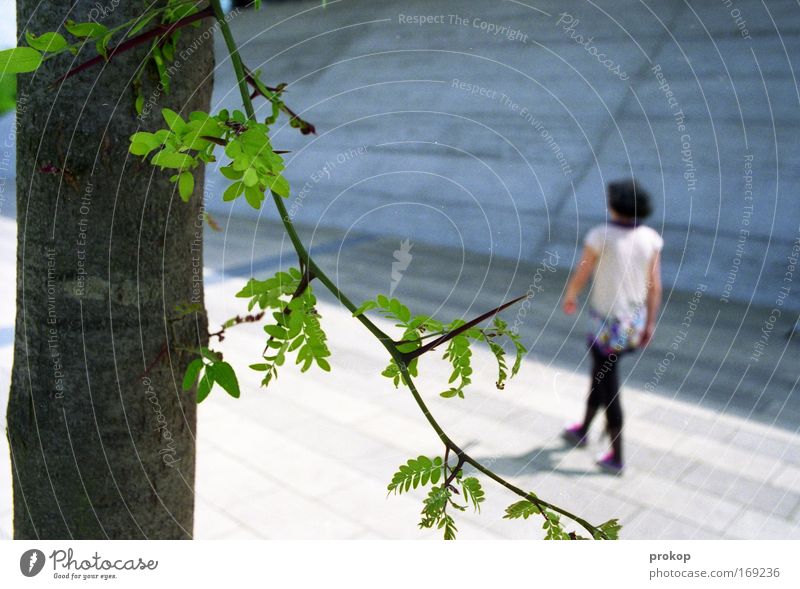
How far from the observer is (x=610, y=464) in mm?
3787

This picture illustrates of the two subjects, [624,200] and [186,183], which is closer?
[186,183]

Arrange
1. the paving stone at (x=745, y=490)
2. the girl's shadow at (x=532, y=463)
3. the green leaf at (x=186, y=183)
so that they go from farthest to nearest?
the girl's shadow at (x=532, y=463) < the paving stone at (x=745, y=490) < the green leaf at (x=186, y=183)

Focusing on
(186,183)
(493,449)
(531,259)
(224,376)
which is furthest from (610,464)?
(531,259)

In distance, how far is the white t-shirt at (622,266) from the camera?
11.5 ft

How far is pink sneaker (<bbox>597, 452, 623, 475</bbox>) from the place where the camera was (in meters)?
3.76

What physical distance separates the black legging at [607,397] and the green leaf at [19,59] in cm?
312

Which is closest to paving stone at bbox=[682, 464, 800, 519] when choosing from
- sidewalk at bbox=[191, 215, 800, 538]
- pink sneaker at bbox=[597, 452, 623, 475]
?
sidewalk at bbox=[191, 215, 800, 538]

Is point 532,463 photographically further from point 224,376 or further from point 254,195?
point 254,195

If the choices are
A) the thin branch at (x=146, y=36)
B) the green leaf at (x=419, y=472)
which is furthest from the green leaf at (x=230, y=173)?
the green leaf at (x=419, y=472)

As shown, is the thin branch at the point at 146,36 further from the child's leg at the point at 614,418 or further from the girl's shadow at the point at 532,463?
the child's leg at the point at 614,418

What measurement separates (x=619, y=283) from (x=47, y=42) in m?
2.78

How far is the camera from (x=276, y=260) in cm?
718

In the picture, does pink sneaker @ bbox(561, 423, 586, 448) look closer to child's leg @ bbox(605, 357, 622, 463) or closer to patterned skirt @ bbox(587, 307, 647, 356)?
child's leg @ bbox(605, 357, 622, 463)

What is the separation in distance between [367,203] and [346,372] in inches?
156
